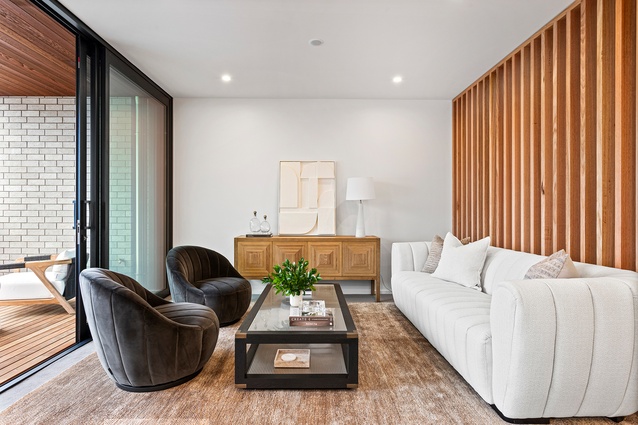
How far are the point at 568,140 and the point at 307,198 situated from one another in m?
3.13

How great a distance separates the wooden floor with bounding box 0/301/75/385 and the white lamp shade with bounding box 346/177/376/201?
3.22m

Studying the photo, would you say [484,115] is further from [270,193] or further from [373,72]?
[270,193]

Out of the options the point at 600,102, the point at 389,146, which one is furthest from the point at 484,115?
the point at 600,102

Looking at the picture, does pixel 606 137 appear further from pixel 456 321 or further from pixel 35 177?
pixel 35 177

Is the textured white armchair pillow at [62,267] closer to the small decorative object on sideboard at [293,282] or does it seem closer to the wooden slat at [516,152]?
the small decorative object on sideboard at [293,282]

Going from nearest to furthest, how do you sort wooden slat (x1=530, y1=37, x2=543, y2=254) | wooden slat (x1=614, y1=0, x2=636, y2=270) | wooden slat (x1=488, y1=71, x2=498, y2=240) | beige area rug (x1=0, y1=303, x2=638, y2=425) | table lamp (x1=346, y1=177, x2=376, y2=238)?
beige area rug (x1=0, y1=303, x2=638, y2=425), wooden slat (x1=614, y1=0, x2=636, y2=270), wooden slat (x1=530, y1=37, x2=543, y2=254), wooden slat (x1=488, y1=71, x2=498, y2=240), table lamp (x1=346, y1=177, x2=376, y2=238)

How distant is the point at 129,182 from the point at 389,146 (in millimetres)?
3278

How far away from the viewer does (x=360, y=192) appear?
4.94 metres

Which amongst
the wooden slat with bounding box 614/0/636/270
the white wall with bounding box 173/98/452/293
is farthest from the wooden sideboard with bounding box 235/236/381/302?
the wooden slat with bounding box 614/0/636/270

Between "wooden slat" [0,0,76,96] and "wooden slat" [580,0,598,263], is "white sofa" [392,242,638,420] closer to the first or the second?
"wooden slat" [580,0,598,263]

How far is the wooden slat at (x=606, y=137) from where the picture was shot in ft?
8.36

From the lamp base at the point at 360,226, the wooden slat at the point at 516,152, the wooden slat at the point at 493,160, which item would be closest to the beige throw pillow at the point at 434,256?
the wooden slat at the point at 493,160

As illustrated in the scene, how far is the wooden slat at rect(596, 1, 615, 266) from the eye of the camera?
2.55 meters

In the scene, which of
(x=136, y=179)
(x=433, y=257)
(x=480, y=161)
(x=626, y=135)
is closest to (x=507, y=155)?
(x=480, y=161)
